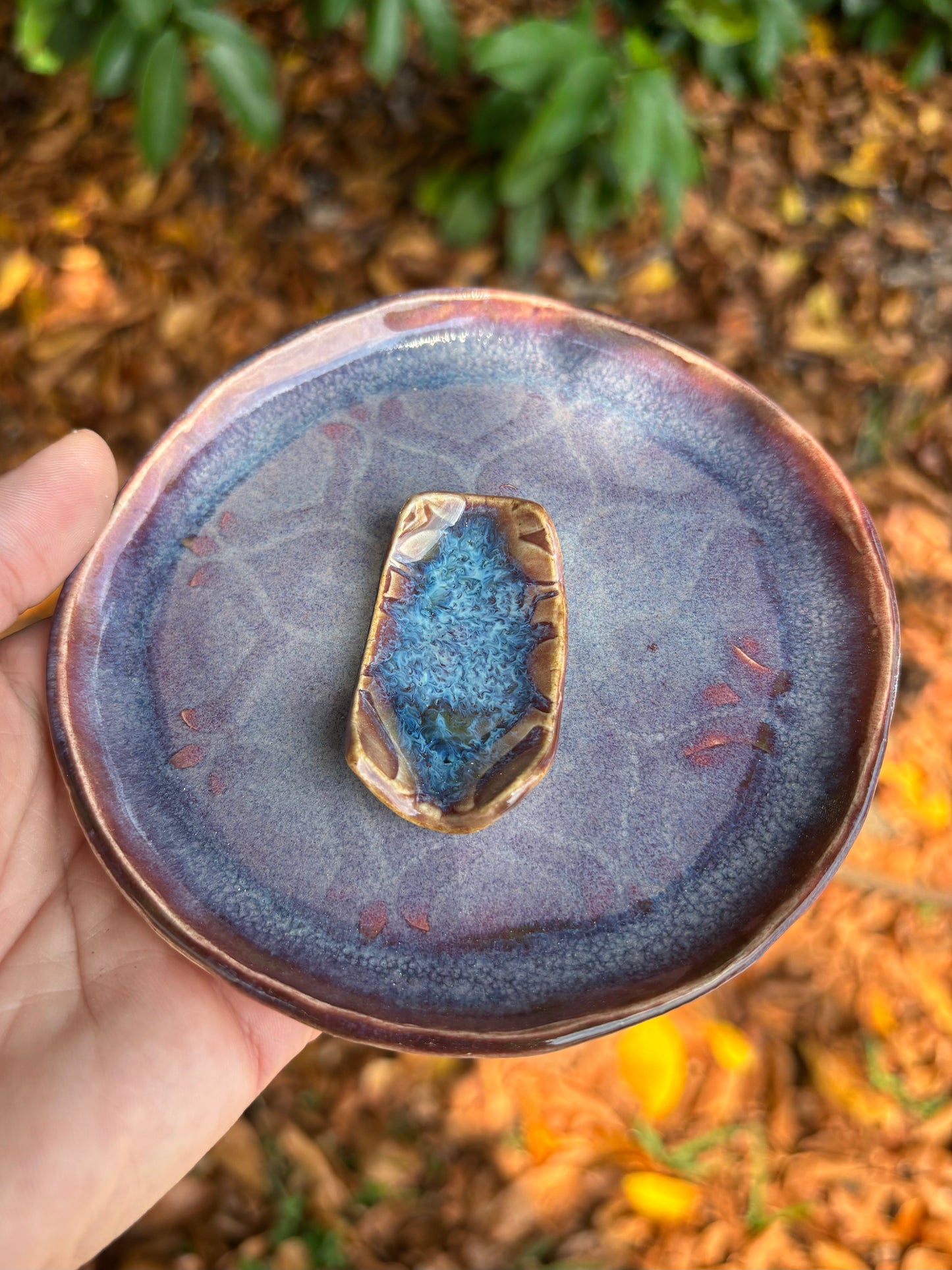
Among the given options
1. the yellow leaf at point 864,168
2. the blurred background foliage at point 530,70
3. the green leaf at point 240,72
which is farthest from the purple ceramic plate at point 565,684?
the yellow leaf at point 864,168

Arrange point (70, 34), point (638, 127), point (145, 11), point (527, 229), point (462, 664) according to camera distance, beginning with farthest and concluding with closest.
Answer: point (527, 229)
point (70, 34)
point (638, 127)
point (145, 11)
point (462, 664)

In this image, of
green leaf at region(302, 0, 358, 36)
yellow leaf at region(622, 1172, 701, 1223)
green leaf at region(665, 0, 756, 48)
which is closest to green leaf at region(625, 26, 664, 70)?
Answer: green leaf at region(665, 0, 756, 48)

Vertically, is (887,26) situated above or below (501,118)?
below

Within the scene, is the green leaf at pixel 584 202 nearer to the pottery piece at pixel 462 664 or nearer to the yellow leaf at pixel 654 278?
the yellow leaf at pixel 654 278

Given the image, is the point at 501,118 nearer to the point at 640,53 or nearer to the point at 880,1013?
the point at 640,53

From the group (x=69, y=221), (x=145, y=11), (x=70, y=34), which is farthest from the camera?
(x=69, y=221)

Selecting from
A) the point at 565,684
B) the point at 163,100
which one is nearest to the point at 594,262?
the point at 163,100

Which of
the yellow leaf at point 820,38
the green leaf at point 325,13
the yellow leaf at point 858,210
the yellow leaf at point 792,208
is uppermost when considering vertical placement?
the green leaf at point 325,13

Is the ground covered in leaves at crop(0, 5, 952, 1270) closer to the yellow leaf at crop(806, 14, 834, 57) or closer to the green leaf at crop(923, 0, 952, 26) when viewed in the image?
the yellow leaf at crop(806, 14, 834, 57)
